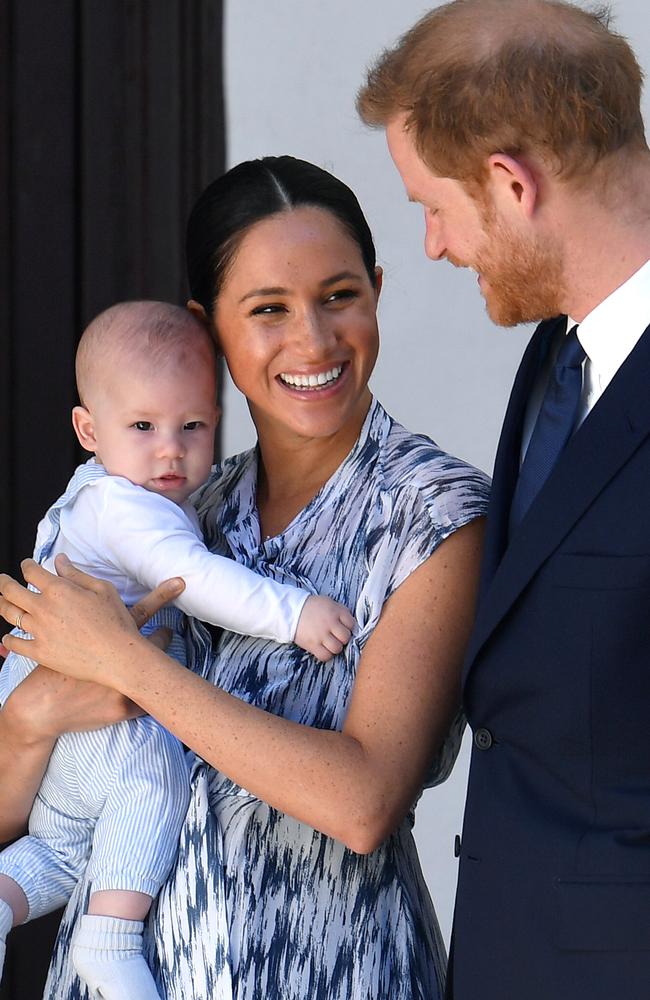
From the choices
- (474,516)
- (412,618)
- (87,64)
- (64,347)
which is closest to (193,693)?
(412,618)

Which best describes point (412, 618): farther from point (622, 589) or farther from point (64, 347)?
point (64, 347)

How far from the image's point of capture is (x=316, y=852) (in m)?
2.15

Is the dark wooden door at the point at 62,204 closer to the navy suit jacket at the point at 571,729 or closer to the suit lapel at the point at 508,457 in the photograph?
the suit lapel at the point at 508,457

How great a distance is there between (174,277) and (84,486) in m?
1.35

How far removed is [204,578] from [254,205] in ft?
2.01

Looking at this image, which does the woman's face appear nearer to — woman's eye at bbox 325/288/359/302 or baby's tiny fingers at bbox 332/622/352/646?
woman's eye at bbox 325/288/359/302

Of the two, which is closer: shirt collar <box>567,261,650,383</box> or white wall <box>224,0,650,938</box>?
shirt collar <box>567,261,650,383</box>

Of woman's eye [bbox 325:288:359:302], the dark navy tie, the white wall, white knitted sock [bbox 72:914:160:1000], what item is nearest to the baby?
white knitted sock [bbox 72:914:160:1000]

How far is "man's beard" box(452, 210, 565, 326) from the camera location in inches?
75.4

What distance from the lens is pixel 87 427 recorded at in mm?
2479

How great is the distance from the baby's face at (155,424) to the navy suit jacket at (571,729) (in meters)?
0.67

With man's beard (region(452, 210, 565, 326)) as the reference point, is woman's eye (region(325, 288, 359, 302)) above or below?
above

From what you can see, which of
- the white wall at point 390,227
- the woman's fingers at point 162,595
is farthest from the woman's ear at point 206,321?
the white wall at point 390,227

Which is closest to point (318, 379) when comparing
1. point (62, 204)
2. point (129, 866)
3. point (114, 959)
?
point (129, 866)
